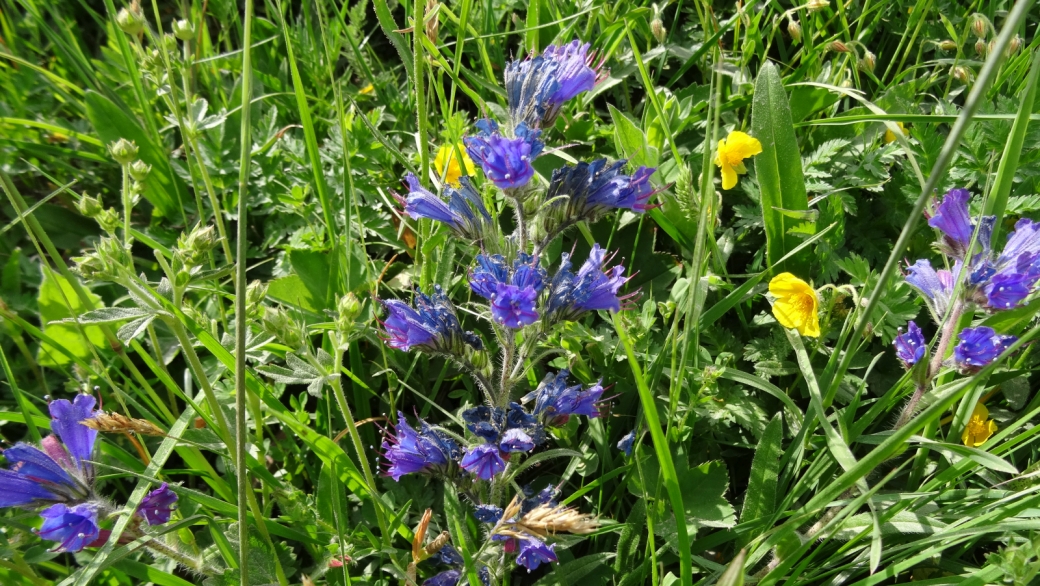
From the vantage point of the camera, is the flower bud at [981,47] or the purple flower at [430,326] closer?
the purple flower at [430,326]

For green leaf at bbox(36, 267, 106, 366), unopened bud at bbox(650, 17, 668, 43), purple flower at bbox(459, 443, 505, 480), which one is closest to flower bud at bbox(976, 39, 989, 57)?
unopened bud at bbox(650, 17, 668, 43)

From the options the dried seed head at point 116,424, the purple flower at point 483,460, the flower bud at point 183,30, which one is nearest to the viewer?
the dried seed head at point 116,424

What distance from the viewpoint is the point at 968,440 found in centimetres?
226

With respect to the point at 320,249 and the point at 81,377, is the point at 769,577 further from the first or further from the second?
the point at 81,377

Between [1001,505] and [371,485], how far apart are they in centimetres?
164

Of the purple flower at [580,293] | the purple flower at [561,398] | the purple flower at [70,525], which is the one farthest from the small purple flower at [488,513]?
the purple flower at [70,525]

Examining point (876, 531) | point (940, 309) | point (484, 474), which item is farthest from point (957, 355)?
point (484, 474)

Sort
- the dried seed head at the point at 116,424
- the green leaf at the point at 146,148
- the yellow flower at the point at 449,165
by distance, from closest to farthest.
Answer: the dried seed head at the point at 116,424 < the yellow flower at the point at 449,165 < the green leaf at the point at 146,148

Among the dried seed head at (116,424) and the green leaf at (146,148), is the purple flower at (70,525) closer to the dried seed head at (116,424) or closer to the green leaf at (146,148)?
the dried seed head at (116,424)

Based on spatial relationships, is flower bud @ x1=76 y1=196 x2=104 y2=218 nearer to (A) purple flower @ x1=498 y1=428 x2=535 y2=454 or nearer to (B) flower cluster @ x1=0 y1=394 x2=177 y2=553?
(B) flower cluster @ x1=0 y1=394 x2=177 y2=553

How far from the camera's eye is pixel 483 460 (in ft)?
5.90

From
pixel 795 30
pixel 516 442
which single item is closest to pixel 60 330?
pixel 516 442

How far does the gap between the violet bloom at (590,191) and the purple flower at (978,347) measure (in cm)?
89

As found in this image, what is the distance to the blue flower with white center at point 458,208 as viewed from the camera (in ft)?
6.21
